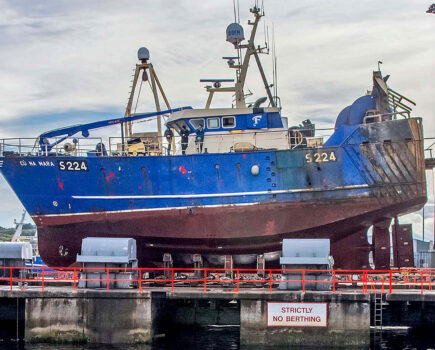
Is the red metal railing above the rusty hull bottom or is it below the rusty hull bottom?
below

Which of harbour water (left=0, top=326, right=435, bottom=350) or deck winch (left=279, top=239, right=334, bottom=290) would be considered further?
deck winch (left=279, top=239, right=334, bottom=290)

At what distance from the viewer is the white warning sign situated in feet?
68.1

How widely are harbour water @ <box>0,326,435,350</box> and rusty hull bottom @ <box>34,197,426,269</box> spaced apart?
440cm

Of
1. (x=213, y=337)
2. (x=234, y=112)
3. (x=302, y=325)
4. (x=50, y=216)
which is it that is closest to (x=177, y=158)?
(x=234, y=112)

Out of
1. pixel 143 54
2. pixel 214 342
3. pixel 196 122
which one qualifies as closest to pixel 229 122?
pixel 196 122

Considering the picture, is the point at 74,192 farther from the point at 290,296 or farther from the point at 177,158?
the point at 290,296

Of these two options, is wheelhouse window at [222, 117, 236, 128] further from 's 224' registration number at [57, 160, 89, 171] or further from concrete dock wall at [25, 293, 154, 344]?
concrete dock wall at [25, 293, 154, 344]

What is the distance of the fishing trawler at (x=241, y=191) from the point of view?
27.9 m

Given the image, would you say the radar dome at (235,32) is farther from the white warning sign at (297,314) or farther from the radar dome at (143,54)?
the white warning sign at (297,314)

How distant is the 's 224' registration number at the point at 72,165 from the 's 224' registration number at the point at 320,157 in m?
9.42

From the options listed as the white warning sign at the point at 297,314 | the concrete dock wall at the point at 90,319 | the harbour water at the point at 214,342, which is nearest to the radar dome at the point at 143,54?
the harbour water at the point at 214,342

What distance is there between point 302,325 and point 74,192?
12.6m

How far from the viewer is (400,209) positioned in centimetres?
2833

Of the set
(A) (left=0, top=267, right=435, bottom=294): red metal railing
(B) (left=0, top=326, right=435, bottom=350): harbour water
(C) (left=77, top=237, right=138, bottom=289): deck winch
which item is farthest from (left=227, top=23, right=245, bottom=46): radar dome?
(B) (left=0, top=326, right=435, bottom=350): harbour water
